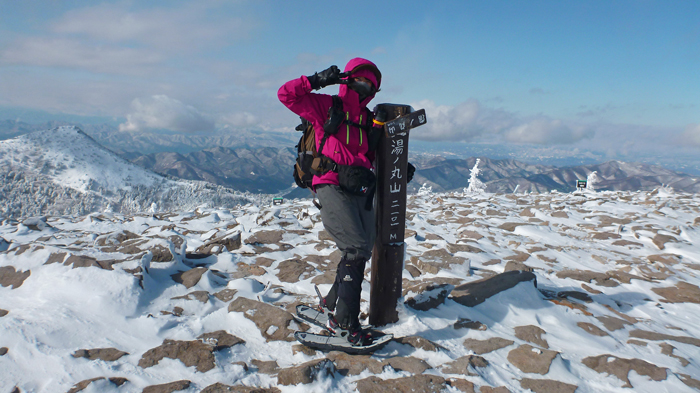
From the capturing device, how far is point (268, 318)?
467cm

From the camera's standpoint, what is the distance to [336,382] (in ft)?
11.0

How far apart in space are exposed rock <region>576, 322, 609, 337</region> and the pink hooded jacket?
427 centimetres

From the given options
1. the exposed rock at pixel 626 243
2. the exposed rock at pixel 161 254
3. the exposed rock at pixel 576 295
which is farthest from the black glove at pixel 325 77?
the exposed rock at pixel 626 243

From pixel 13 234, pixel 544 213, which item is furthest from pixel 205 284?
pixel 544 213

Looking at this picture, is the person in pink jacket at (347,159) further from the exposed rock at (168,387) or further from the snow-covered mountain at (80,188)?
the snow-covered mountain at (80,188)

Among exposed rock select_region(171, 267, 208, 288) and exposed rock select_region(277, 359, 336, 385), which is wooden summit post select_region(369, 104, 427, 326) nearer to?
exposed rock select_region(277, 359, 336, 385)

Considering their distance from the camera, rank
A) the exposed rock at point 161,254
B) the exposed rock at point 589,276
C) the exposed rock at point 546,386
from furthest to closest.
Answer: the exposed rock at point 589,276 < the exposed rock at point 161,254 < the exposed rock at point 546,386

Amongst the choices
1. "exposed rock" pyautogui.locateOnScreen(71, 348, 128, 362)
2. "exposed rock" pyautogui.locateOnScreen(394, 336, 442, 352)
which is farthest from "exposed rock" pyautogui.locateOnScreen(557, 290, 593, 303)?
"exposed rock" pyautogui.locateOnScreen(71, 348, 128, 362)

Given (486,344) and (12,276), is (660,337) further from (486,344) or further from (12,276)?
(12,276)

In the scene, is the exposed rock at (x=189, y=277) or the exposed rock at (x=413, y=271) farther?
the exposed rock at (x=413, y=271)

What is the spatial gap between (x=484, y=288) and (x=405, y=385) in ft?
10.7

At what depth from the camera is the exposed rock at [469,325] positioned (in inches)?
187

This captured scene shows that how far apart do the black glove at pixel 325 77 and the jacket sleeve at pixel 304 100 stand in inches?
2.7

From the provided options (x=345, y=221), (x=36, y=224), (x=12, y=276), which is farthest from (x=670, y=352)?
(x=36, y=224)
